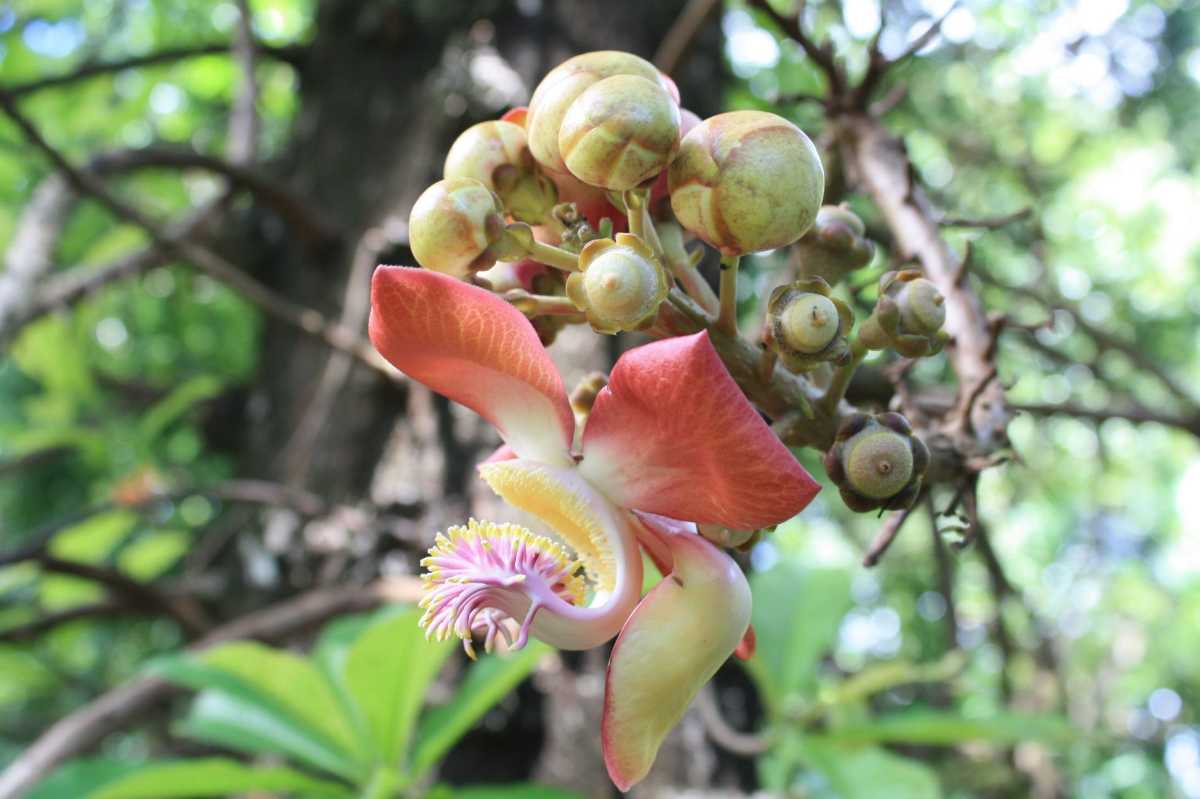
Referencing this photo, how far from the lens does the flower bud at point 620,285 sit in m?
0.50

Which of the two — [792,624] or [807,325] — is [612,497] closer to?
[807,325]

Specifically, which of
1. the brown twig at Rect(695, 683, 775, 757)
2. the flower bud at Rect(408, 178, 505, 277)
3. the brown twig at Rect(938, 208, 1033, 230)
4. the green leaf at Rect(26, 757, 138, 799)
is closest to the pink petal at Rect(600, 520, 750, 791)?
the flower bud at Rect(408, 178, 505, 277)

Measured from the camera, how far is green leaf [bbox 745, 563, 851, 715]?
165 centimetres

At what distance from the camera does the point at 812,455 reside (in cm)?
132

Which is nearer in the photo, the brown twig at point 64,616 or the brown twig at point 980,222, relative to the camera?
the brown twig at point 980,222

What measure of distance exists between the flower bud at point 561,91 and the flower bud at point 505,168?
0.02 meters

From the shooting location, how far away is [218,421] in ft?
9.89

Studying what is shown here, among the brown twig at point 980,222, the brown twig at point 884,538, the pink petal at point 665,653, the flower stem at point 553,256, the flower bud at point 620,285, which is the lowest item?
the brown twig at point 980,222

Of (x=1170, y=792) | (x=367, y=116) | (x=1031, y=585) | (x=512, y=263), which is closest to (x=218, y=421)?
(x=367, y=116)

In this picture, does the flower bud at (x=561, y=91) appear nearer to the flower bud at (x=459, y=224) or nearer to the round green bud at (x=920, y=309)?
the flower bud at (x=459, y=224)

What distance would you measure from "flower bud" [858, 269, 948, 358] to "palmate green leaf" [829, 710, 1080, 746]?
3.43 ft

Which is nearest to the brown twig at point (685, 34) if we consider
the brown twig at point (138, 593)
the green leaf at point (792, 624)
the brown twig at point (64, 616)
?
the green leaf at point (792, 624)

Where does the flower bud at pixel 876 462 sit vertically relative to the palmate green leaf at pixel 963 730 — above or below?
above

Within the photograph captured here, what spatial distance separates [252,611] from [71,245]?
1.65 m
